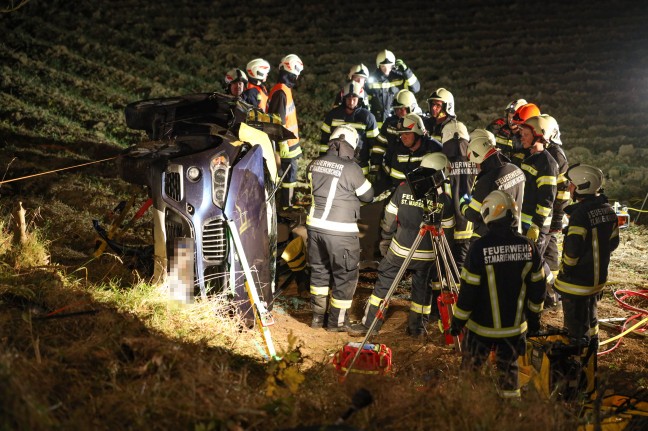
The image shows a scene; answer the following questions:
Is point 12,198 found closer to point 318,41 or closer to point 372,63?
point 372,63

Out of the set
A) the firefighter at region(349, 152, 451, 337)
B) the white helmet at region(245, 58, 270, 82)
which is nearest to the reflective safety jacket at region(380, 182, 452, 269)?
the firefighter at region(349, 152, 451, 337)

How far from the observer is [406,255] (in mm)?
7336

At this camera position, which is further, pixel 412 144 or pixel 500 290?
pixel 412 144

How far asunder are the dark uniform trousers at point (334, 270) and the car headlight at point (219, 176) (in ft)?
5.98

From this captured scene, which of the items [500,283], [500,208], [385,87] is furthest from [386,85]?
[500,283]

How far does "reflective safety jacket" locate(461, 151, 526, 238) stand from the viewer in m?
7.04

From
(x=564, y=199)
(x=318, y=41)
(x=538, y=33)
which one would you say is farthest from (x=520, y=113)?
(x=538, y=33)

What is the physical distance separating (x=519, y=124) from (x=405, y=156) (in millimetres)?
1665

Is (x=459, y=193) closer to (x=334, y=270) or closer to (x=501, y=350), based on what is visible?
(x=334, y=270)

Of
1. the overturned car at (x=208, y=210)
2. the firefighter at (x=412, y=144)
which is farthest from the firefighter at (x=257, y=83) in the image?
the overturned car at (x=208, y=210)

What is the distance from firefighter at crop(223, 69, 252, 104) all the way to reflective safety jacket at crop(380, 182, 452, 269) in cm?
379

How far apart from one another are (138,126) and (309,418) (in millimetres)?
3960

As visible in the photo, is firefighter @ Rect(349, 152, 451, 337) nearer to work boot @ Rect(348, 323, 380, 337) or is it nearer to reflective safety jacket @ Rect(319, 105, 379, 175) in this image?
work boot @ Rect(348, 323, 380, 337)

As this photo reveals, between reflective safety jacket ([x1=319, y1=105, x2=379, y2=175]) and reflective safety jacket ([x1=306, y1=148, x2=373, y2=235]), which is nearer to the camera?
reflective safety jacket ([x1=306, y1=148, x2=373, y2=235])
